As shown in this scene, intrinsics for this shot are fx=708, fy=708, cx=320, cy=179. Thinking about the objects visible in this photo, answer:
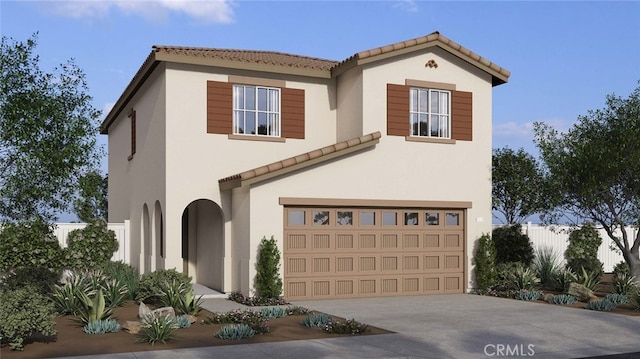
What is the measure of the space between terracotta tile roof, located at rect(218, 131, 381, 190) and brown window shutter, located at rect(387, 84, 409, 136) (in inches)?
31.5

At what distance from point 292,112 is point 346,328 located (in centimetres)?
900

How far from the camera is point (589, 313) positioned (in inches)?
598

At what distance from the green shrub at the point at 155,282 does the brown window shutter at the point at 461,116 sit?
851 cm

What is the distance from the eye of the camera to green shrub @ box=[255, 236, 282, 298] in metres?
17.1

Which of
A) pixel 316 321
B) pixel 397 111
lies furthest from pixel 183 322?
pixel 397 111

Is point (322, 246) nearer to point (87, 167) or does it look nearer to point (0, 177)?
point (87, 167)

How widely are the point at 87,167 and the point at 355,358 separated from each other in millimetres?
8132

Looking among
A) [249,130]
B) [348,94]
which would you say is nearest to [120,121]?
[249,130]

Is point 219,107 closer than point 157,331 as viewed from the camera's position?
No

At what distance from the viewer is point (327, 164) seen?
18.2 meters

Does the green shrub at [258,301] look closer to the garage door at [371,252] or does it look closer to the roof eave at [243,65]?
the garage door at [371,252]

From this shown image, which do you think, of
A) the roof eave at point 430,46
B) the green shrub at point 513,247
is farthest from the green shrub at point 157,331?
the green shrub at point 513,247

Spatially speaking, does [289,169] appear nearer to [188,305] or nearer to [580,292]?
[188,305]

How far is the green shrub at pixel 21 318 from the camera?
35.1 feet
